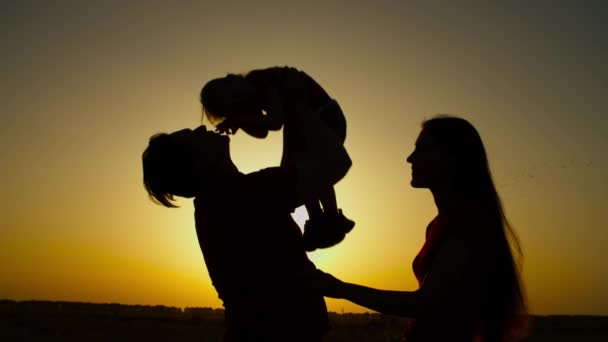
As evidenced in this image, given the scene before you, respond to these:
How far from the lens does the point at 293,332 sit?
3123 millimetres

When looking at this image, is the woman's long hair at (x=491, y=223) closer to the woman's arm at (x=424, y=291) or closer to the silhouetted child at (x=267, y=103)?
the woman's arm at (x=424, y=291)

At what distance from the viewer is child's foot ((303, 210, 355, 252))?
418 cm

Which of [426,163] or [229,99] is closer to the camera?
[426,163]

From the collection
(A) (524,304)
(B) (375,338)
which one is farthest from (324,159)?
(B) (375,338)

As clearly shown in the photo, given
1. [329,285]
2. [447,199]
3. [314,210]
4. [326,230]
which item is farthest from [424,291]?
[314,210]

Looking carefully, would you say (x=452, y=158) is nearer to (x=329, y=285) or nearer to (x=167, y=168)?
(x=329, y=285)

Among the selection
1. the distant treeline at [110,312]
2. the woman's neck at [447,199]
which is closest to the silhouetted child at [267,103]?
the woman's neck at [447,199]

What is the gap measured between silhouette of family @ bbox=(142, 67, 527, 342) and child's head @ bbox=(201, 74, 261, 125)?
0.33 m

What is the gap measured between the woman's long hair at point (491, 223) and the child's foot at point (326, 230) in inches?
41.8

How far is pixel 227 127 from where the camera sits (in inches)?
146

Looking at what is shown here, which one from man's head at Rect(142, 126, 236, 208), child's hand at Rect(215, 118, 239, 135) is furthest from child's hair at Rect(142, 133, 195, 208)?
child's hand at Rect(215, 118, 239, 135)

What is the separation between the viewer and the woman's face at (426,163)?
348 cm

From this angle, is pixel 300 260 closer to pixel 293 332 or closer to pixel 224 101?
pixel 293 332

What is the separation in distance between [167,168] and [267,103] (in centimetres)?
73
